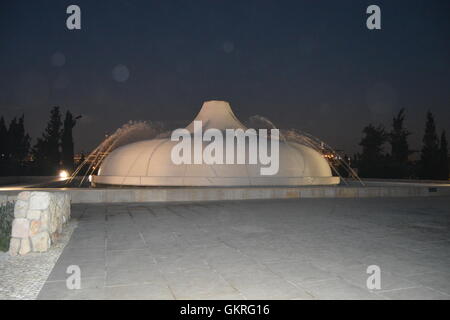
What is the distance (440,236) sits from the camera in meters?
8.17

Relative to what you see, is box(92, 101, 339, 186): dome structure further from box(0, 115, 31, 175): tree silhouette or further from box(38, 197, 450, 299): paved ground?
box(0, 115, 31, 175): tree silhouette

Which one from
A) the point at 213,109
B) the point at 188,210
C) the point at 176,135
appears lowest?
the point at 188,210

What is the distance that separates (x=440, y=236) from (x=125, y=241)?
6.85m

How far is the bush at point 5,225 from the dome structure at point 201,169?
454 inches

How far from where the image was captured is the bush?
7250 millimetres

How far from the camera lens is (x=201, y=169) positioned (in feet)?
68.4

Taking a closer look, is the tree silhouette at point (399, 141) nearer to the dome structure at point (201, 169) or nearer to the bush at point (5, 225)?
the dome structure at point (201, 169)

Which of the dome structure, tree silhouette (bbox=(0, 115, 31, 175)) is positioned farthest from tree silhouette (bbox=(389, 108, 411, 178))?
tree silhouette (bbox=(0, 115, 31, 175))

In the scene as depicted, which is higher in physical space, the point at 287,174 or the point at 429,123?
the point at 429,123

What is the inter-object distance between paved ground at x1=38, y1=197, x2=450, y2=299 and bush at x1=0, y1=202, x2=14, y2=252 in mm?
1191

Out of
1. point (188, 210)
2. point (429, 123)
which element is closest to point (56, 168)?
point (188, 210)

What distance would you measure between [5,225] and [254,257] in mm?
5551

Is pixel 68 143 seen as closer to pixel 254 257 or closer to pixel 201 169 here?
pixel 201 169
